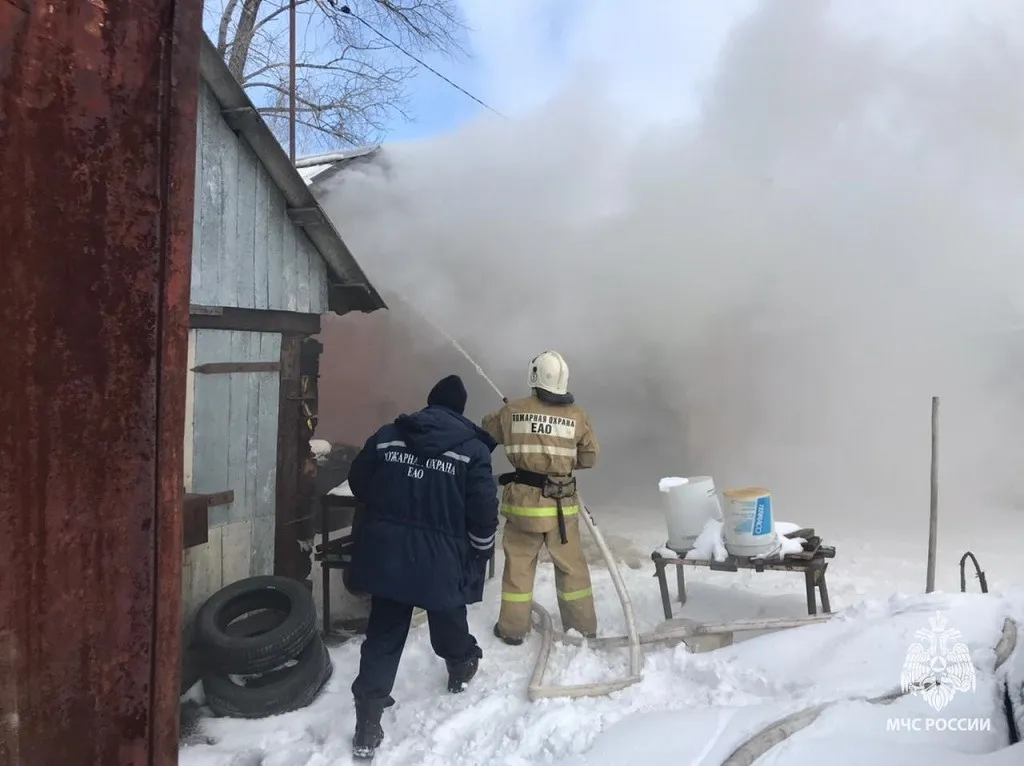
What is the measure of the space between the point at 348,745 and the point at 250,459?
81.6 inches

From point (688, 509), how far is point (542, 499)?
1293mm

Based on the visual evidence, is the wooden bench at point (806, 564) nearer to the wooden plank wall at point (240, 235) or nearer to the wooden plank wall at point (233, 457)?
the wooden plank wall at point (233, 457)

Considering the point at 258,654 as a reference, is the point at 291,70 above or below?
above

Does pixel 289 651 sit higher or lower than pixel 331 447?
lower

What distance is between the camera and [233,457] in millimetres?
4426

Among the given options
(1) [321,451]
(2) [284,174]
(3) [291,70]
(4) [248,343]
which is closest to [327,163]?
(3) [291,70]

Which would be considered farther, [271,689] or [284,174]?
[284,174]

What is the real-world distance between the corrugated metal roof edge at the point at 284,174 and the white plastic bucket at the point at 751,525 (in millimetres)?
3143

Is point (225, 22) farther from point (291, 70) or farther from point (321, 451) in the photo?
point (321, 451)

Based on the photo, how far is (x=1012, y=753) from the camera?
1.96 m

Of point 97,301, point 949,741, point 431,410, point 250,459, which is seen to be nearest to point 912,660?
point 949,741

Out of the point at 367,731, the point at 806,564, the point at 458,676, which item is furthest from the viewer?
the point at 806,564

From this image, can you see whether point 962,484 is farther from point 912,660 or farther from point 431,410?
point 431,410

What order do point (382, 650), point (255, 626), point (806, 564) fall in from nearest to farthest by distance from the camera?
point (382, 650), point (255, 626), point (806, 564)
